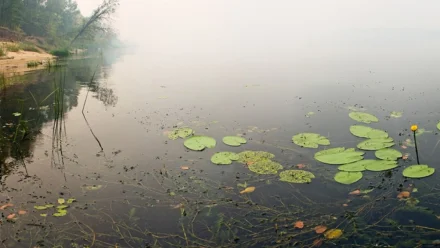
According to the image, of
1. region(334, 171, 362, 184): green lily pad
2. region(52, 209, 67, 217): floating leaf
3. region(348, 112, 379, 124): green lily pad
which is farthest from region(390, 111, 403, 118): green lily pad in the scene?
region(52, 209, 67, 217): floating leaf

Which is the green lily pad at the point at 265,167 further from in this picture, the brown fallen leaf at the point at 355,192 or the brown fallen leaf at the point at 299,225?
the brown fallen leaf at the point at 299,225

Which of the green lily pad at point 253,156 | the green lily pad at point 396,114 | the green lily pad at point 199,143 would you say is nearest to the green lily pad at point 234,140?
the green lily pad at point 199,143

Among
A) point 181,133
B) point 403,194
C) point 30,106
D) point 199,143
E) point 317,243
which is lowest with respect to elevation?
point 317,243

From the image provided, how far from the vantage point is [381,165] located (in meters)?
6.01

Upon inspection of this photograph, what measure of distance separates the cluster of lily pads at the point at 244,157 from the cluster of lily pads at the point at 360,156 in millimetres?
741

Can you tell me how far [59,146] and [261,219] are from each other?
5.78m

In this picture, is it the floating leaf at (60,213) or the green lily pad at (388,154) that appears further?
the green lily pad at (388,154)

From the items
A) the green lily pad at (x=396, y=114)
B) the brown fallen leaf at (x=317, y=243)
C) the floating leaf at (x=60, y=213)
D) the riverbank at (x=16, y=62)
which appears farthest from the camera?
the riverbank at (x=16, y=62)

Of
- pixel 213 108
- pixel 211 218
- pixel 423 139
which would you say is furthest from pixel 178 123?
pixel 423 139

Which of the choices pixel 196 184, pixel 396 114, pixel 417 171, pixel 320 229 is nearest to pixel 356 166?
pixel 417 171

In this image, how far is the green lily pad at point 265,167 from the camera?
246 inches

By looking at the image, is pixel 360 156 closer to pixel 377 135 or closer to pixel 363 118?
pixel 377 135

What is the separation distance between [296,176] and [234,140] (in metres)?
2.42

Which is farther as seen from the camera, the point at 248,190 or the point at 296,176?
the point at 296,176
